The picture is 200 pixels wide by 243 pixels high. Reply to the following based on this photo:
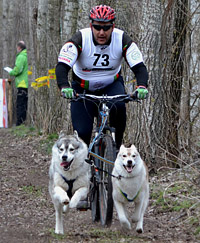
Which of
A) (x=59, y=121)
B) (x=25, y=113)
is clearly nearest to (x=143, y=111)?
(x=59, y=121)

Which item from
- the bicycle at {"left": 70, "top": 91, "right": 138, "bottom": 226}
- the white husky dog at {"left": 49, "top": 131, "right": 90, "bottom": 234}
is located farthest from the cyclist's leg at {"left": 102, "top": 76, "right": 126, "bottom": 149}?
the white husky dog at {"left": 49, "top": 131, "right": 90, "bottom": 234}

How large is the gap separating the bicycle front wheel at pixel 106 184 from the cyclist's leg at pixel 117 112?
0.31 m

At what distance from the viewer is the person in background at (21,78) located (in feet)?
55.2

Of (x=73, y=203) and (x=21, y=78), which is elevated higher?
(x=21, y=78)

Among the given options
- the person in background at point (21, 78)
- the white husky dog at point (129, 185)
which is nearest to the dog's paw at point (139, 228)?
the white husky dog at point (129, 185)

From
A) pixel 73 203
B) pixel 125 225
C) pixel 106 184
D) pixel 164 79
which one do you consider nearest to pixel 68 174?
pixel 73 203

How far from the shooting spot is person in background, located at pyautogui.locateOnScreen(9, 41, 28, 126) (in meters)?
16.8

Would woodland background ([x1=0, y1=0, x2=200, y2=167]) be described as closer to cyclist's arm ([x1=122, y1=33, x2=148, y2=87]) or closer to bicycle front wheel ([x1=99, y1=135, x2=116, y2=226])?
cyclist's arm ([x1=122, y1=33, x2=148, y2=87])

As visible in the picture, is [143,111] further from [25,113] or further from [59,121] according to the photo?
[25,113]

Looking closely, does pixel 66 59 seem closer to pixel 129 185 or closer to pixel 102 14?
pixel 102 14

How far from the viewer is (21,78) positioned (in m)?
17.3

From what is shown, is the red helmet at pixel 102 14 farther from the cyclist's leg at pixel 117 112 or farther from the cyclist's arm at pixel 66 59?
the cyclist's leg at pixel 117 112

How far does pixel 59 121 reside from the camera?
13039 mm

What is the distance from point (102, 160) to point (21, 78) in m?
12.1
